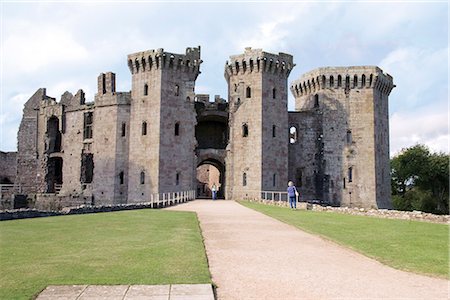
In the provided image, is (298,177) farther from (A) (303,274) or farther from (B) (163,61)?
(A) (303,274)

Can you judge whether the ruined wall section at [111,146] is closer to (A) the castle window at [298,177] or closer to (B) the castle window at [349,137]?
(A) the castle window at [298,177]

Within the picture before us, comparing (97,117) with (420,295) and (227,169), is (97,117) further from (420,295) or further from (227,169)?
(420,295)

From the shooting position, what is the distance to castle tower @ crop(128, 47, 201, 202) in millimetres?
36656

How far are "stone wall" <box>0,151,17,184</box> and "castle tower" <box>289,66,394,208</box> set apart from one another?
2945 cm

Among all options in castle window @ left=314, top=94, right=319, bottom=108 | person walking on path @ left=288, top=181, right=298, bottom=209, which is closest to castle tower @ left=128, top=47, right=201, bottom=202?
castle window @ left=314, top=94, right=319, bottom=108

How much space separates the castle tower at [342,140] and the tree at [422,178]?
17.1m

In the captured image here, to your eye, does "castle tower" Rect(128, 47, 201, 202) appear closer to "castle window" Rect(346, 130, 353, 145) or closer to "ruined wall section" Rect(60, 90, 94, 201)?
"ruined wall section" Rect(60, 90, 94, 201)

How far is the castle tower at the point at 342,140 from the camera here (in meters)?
39.8

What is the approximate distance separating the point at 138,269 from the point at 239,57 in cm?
3333

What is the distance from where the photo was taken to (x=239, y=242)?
11031mm

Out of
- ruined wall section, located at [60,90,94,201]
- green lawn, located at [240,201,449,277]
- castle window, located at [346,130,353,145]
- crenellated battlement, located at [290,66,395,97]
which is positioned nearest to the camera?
green lawn, located at [240,201,449,277]

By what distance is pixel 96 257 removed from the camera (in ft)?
27.8

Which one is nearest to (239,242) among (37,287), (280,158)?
(37,287)

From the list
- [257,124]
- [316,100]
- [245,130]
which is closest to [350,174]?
[316,100]
